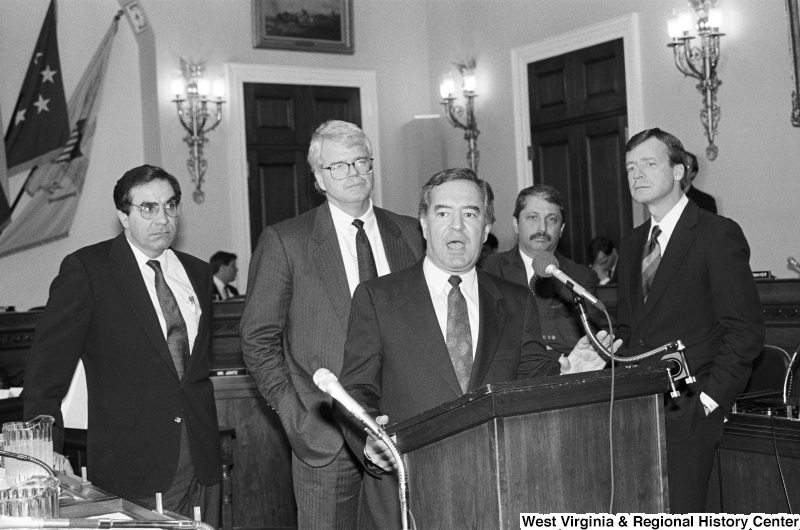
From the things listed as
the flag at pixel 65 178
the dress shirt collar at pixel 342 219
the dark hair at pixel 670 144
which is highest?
the flag at pixel 65 178

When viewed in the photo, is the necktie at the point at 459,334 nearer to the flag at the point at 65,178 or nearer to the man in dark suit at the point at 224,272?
the man in dark suit at the point at 224,272

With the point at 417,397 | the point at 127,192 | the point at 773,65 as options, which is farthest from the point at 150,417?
the point at 773,65

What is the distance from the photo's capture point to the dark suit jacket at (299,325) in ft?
10.9

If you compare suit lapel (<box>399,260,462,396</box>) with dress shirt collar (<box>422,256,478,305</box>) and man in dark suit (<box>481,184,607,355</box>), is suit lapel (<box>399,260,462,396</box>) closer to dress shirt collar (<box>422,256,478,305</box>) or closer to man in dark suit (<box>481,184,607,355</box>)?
dress shirt collar (<box>422,256,478,305</box>)

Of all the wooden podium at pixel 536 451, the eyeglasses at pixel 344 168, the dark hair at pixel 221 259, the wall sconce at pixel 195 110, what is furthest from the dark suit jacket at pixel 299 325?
the wall sconce at pixel 195 110

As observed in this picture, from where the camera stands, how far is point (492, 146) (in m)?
10.7

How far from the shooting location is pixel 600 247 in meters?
9.15

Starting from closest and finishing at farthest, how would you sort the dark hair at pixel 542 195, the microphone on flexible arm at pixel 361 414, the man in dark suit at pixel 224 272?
the microphone on flexible arm at pixel 361 414, the dark hair at pixel 542 195, the man in dark suit at pixel 224 272

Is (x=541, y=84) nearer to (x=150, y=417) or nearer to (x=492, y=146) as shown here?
(x=492, y=146)

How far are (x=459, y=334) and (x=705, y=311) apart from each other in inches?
46.3

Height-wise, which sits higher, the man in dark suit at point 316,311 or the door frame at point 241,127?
the door frame at point 241,127

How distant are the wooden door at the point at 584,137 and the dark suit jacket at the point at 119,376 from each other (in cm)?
640

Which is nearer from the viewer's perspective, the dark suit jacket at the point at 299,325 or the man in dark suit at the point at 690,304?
the dark suit jacket at the point at 299,325

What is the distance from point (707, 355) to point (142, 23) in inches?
308
